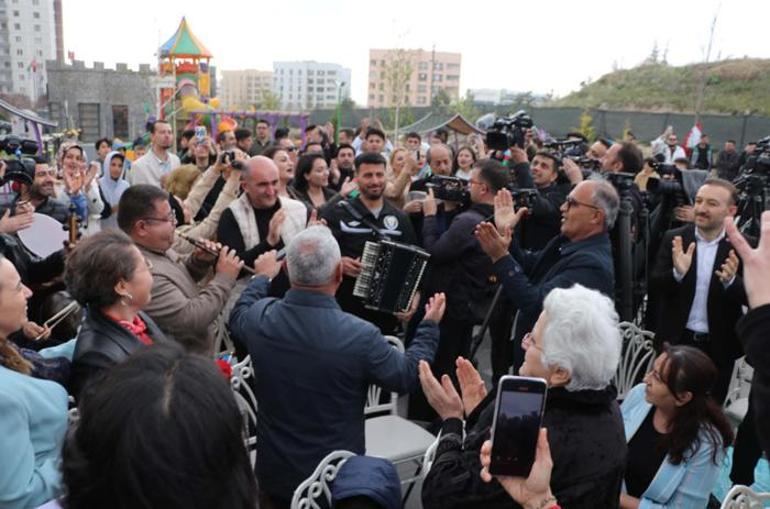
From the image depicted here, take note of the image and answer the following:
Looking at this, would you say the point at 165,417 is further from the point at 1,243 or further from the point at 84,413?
the point at 1,243

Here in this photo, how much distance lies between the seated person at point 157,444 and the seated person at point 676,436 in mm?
2015

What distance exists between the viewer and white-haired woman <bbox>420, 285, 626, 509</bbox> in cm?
175

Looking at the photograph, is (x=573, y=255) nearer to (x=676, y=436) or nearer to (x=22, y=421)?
(x=676, y=436)

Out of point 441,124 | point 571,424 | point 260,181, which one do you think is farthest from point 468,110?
point 571,424

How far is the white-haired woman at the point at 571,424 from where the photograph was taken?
1752mm

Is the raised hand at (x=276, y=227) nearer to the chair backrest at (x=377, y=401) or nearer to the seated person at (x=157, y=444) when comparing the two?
the chair backrest at (x=377, y=401)

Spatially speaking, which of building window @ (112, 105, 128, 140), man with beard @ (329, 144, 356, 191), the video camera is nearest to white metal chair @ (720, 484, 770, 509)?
the video camera

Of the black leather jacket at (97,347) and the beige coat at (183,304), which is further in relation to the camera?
the beige coat at (183,304)

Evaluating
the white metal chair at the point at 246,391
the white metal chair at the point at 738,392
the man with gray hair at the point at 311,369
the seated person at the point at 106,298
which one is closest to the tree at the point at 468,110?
the white metal chair at the point at 738,392

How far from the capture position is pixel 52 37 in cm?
7525

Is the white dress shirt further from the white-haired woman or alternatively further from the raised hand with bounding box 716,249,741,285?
the white-haired woman

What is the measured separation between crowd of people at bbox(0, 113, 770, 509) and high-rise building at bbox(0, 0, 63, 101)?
7966 centimetres

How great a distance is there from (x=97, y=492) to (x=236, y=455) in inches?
8.7

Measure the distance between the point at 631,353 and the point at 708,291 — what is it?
624mm
